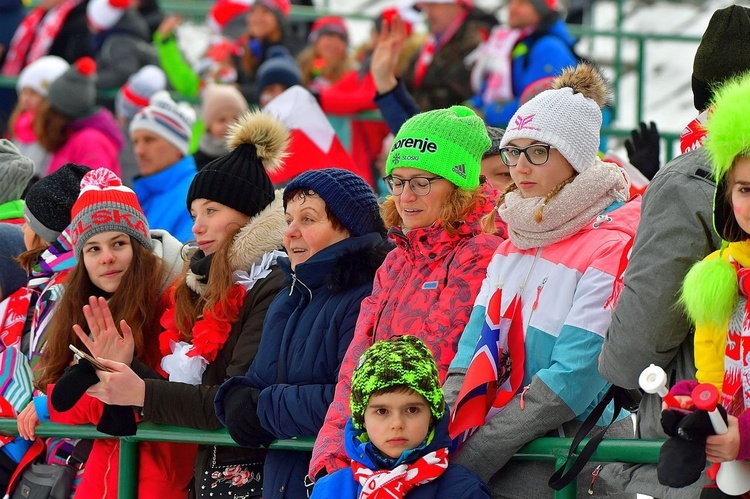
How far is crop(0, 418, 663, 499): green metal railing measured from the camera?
3924 mm

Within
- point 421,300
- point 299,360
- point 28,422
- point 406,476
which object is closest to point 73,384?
point 28,422

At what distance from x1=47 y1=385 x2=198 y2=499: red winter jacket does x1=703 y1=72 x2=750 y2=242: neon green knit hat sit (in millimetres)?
2797

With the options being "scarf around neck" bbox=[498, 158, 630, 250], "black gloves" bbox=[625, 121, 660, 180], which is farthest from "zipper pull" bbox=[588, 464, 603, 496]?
"black gloves" bbox=[625, 121, 660, 180]

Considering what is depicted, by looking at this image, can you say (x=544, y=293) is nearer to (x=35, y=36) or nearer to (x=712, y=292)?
(x=712, y=292)

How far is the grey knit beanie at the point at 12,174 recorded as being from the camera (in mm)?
7227

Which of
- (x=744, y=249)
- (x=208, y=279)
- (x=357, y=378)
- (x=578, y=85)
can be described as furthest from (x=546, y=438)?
(x=208, y=279)

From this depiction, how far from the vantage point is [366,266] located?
5.16 metres

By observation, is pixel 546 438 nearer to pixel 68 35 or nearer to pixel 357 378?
pixel 357 378

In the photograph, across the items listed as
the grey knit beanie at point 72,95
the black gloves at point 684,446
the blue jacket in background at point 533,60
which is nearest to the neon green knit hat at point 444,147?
the black gloves at point 684,446

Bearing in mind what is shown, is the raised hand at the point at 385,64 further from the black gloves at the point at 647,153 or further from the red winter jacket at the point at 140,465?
the red winter jacket at the point at 140,465

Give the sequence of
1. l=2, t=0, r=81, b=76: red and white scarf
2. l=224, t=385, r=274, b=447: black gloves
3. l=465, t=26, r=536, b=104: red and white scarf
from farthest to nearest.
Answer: l=2, t=0, r=81, b=76: red and white scarf, l=465, t=26, r=536, b=104: red and white scarf, l=224, t=385, r=274, b=447: black gloves

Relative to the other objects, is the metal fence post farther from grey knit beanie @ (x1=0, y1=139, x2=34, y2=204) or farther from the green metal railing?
grey knit beanie @ (x1=0, y1=139, x2=34, y2=204)

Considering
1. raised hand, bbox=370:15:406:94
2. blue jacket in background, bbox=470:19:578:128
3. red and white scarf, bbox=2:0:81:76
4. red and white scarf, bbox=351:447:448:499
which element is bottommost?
red and white scarf, bbox=351:447:448:499

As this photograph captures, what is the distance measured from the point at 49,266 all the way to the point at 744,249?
3.70 metres
